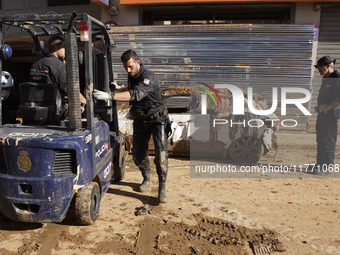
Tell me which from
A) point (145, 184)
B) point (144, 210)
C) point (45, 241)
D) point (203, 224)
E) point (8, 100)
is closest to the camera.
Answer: point (45, 241)

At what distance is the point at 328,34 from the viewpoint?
1045 cm

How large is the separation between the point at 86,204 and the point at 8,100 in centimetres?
364

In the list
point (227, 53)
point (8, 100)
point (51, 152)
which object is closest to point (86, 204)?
point (51, 152)

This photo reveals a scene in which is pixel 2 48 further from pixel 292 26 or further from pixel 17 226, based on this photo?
pixel 292 26

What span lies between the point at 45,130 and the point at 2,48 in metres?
1.13

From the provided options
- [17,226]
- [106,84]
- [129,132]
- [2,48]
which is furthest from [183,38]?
[17,226]

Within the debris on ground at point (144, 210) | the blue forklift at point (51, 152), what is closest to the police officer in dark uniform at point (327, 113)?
the debris on ground at point (144, 210)

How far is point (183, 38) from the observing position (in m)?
10.1

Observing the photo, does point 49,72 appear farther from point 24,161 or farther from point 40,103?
point 24,161

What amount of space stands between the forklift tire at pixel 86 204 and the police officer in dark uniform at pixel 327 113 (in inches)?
189

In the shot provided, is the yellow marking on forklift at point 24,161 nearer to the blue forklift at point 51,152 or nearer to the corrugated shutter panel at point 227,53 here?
the blue forklift at point 51,152

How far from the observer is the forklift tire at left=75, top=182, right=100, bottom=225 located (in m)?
3.42

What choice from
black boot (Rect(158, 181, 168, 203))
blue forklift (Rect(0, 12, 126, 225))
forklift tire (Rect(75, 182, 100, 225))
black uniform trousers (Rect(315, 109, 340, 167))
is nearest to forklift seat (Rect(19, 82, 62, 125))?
blue forklift (Rect(0, 12, 126, 225))

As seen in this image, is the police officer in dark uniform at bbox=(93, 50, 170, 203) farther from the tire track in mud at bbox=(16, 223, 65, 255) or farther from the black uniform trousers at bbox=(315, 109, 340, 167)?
the black uniform trousers at bbox=(315, 109, 340, 167)
